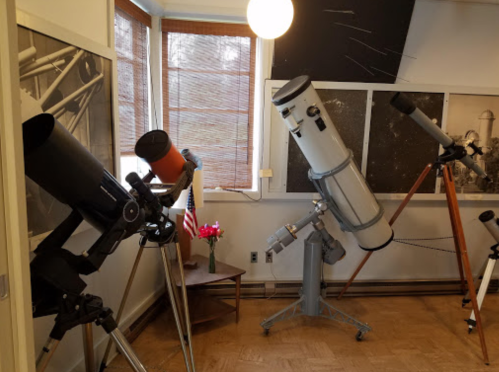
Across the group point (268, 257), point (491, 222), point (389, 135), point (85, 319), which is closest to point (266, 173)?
point (268, 257)

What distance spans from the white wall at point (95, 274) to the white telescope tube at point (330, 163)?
1.01 m

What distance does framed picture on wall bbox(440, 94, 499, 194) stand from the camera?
2.75 metres

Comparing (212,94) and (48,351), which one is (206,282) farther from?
(212,94)

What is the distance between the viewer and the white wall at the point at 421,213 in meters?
2.68

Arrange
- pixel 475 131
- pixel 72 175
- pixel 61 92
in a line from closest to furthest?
pixel 72 175 → pixel 61 92 → pixel 475 131

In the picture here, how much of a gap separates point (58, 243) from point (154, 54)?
1919mm

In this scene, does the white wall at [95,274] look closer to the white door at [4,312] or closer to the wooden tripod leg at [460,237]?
the white door at [4,312]

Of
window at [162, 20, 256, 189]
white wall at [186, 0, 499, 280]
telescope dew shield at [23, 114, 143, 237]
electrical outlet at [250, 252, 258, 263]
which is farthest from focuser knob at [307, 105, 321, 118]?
electrical outlet at [250, 252, 258, 263]

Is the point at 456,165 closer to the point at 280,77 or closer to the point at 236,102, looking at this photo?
the point at 280,77

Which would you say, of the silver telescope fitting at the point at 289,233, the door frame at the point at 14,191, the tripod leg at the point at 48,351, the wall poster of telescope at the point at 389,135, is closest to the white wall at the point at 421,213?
the wall poster of telescope at the point at 389,135

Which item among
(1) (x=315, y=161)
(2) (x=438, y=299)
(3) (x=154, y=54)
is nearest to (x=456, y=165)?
(2) (x=438, y=299)

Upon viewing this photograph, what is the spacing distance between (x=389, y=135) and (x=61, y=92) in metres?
2.34

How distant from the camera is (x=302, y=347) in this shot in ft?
6.99

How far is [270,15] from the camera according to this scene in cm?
191
